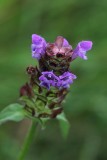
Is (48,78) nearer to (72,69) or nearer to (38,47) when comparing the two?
(38,47)

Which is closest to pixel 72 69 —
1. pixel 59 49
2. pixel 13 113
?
pixel 13 113

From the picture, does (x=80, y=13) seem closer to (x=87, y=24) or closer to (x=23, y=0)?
(x=87, y=24)

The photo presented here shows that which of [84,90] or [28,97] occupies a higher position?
[84,90]

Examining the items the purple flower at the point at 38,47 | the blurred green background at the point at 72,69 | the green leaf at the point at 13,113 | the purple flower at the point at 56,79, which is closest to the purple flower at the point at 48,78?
the purple flower at the point at 56,79

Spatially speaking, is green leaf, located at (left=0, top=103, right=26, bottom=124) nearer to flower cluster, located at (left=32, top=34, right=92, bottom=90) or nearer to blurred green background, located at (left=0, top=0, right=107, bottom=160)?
flower cluster, located at (left=32, top=34, right=92, bottom=90)

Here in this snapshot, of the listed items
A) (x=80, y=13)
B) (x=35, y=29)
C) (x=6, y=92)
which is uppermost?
(x=80, y=13)

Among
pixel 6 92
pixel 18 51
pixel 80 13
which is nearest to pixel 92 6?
pixel 80 13

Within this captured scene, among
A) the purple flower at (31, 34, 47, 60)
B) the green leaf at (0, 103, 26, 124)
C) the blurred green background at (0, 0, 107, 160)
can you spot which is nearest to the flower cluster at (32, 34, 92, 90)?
the purple flower at (31, 34, 47, 60)
